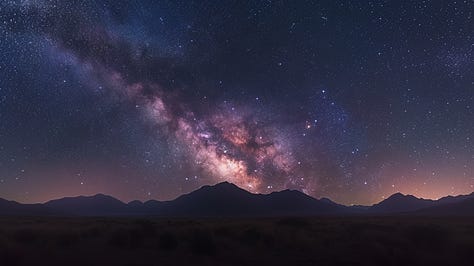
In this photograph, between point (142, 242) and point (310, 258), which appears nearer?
point (310, 258)

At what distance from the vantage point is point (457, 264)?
1759 cm

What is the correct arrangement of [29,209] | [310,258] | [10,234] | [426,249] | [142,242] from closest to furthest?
1. [310,258]
2. [426,249]
3. [142,242]
4. [10,234]
5. [29,209]

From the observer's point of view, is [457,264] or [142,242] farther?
[142,242]

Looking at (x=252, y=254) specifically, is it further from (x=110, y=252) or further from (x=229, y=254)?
(x=110, y=252)

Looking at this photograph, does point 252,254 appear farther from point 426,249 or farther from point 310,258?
point 426,249

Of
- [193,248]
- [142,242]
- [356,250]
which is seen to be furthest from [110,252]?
[356,250]

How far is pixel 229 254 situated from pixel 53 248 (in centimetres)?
988

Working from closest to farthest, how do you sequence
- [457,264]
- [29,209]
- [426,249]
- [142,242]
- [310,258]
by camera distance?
1. [457,264]
2. [310,258]
3. [426,249]
4. [142,242]
5. [29,209]

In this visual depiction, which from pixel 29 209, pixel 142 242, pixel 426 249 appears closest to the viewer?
A: pixel 426 249

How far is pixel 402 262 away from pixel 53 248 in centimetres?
1848

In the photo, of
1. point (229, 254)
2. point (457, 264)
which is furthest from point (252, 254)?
point (457, 264)

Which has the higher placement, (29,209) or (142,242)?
Result: (29,209)

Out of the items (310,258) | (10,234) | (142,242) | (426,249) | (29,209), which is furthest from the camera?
(29,209)

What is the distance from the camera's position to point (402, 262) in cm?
1789
